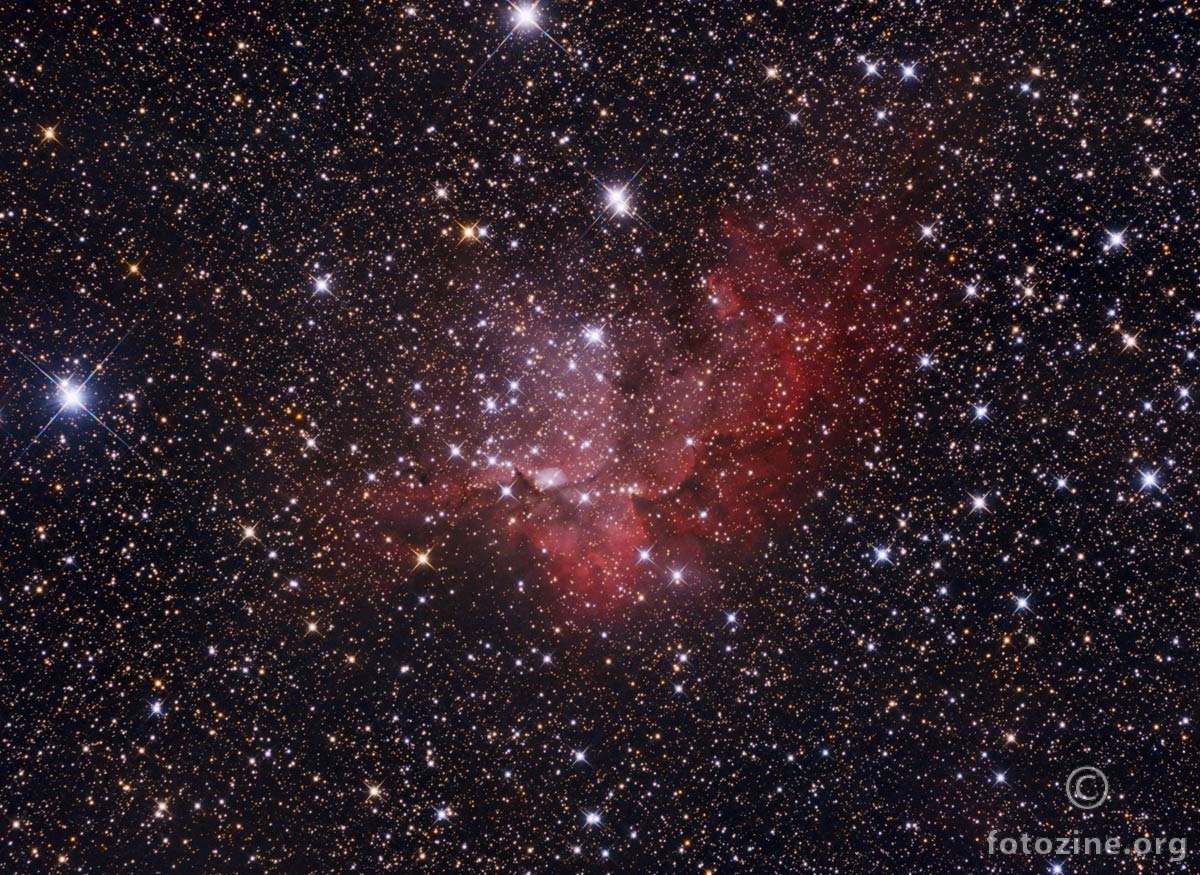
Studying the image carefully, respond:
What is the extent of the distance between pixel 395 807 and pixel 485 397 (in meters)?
0.44

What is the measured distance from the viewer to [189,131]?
606 mm

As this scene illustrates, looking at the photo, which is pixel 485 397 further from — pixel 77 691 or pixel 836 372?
pixel 77 691

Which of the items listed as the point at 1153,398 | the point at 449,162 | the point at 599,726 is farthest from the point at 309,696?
the point at 1153,398

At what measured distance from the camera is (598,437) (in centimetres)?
63

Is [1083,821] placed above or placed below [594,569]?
below

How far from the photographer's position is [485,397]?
629 millimetres

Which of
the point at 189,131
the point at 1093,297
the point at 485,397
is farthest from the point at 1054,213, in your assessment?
the point at 189,131

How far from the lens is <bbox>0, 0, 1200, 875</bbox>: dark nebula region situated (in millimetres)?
602

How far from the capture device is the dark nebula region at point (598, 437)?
1.97 feet

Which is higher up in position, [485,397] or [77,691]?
[485,397]

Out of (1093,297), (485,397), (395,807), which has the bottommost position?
(395,807)

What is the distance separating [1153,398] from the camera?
660mm

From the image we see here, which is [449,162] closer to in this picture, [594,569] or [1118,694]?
[594,569]

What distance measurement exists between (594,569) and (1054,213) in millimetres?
626
